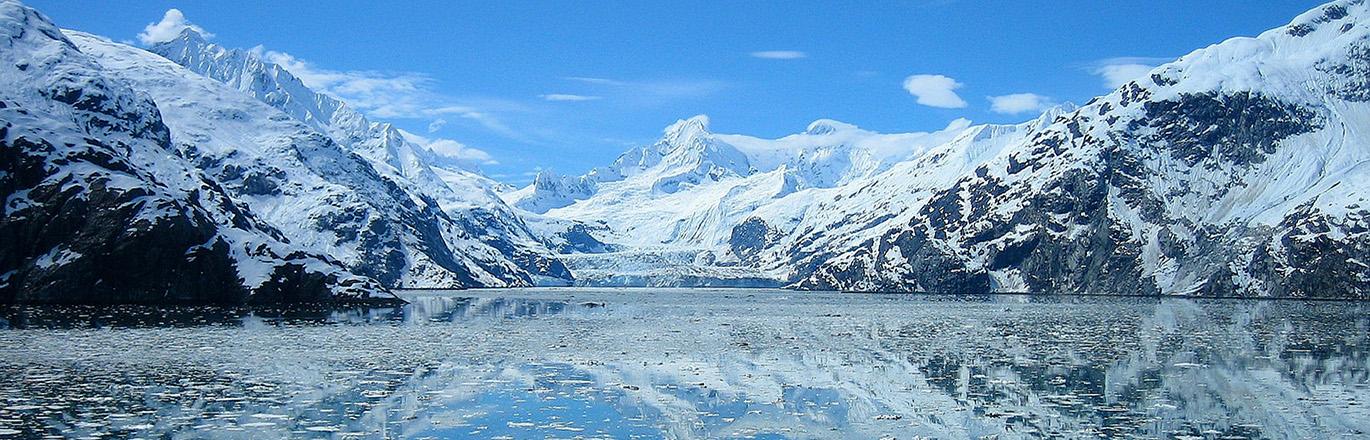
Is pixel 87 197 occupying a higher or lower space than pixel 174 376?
higher

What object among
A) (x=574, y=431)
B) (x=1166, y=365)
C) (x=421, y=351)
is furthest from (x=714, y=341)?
(x=574, y=431)

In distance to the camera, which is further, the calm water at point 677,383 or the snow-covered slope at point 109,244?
the snow-covered slope at point 109,244

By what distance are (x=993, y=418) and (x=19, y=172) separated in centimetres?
17577

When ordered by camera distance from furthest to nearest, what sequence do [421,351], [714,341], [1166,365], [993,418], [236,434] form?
1. [714,341]
2. [421,351]
3. [1166,365]
4. [993,418]
5. [236,434]

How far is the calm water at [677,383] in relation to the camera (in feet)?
148

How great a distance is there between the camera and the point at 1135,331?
11088 centimetres

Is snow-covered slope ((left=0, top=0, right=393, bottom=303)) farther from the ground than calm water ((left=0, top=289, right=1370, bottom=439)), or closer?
farther from the ground

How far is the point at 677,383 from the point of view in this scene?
61.1 metres

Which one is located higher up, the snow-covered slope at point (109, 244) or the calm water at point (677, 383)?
the snow-covered slope at point (109, 244)

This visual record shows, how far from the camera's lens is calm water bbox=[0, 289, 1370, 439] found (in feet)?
148

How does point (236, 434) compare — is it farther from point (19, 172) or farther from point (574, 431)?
point (19, 172)

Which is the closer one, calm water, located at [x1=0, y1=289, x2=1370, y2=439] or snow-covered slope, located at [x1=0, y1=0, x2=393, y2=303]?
calm water, located at [x1=0, y1=289, x2=1370, y2=439]

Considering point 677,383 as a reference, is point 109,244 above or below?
above

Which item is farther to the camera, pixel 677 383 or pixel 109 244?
pixel 109 244
